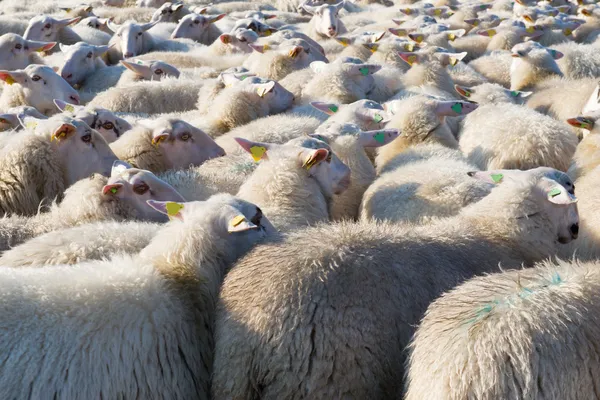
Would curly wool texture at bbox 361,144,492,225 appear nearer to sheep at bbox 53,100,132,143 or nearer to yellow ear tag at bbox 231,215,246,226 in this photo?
yellow ear tag at bbox 231,215,246,226

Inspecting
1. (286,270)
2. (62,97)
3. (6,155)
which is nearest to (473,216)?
(286,270)

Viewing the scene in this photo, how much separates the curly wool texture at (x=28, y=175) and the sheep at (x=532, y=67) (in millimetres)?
3856

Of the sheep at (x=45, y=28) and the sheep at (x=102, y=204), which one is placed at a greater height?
the sheep at (x=102, y=204)

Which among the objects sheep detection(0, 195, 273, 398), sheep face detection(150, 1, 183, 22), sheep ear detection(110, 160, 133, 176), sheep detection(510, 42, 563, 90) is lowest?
sheep face detection(150, 1, 183, 22)

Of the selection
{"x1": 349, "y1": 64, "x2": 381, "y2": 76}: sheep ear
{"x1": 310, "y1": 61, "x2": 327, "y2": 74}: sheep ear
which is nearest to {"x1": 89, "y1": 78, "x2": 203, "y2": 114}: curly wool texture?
{"x1": 310, "y1": 61, "x2": 327, "y2": 74}: sheep ear

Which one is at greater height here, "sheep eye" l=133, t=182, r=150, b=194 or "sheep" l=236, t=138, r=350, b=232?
"sheep eye" l=133, t=182, r=150, b=194

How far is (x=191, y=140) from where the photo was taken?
16.0ft

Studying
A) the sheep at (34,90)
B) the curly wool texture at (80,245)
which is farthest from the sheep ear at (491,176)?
the sheep at (34,90)

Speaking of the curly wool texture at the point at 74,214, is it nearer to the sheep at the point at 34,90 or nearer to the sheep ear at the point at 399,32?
the sheep at the point at 34,90

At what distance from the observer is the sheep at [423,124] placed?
510 centimetres

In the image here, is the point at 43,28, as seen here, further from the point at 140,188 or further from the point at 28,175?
the point at 140,188

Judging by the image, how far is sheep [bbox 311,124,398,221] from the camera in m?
4.65

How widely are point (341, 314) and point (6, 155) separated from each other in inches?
95.3

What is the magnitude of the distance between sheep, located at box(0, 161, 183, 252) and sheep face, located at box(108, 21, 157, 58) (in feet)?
15.3
